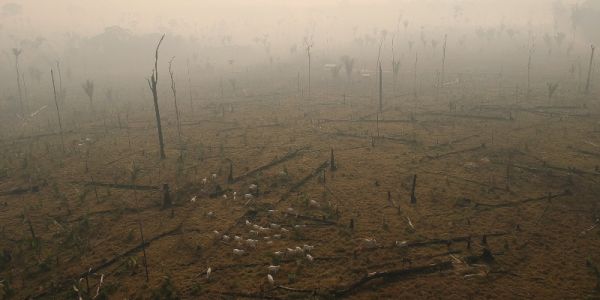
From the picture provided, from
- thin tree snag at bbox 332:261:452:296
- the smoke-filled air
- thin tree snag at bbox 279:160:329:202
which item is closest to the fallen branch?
the smoke-filled air

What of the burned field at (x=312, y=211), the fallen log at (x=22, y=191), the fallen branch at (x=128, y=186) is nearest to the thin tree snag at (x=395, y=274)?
the burned field at (x=312, y=211)

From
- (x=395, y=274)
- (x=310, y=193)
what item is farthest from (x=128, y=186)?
(x=395, y=274)

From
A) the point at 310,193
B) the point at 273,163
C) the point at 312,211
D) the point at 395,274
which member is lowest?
the point at 395,274

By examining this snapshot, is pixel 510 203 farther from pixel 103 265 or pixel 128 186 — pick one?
pixel 128 186

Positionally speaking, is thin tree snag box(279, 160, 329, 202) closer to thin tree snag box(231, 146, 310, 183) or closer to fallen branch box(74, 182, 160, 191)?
thin tree snag box(231, 146, 310, 183)

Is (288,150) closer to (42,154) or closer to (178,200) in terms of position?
(178,200)
